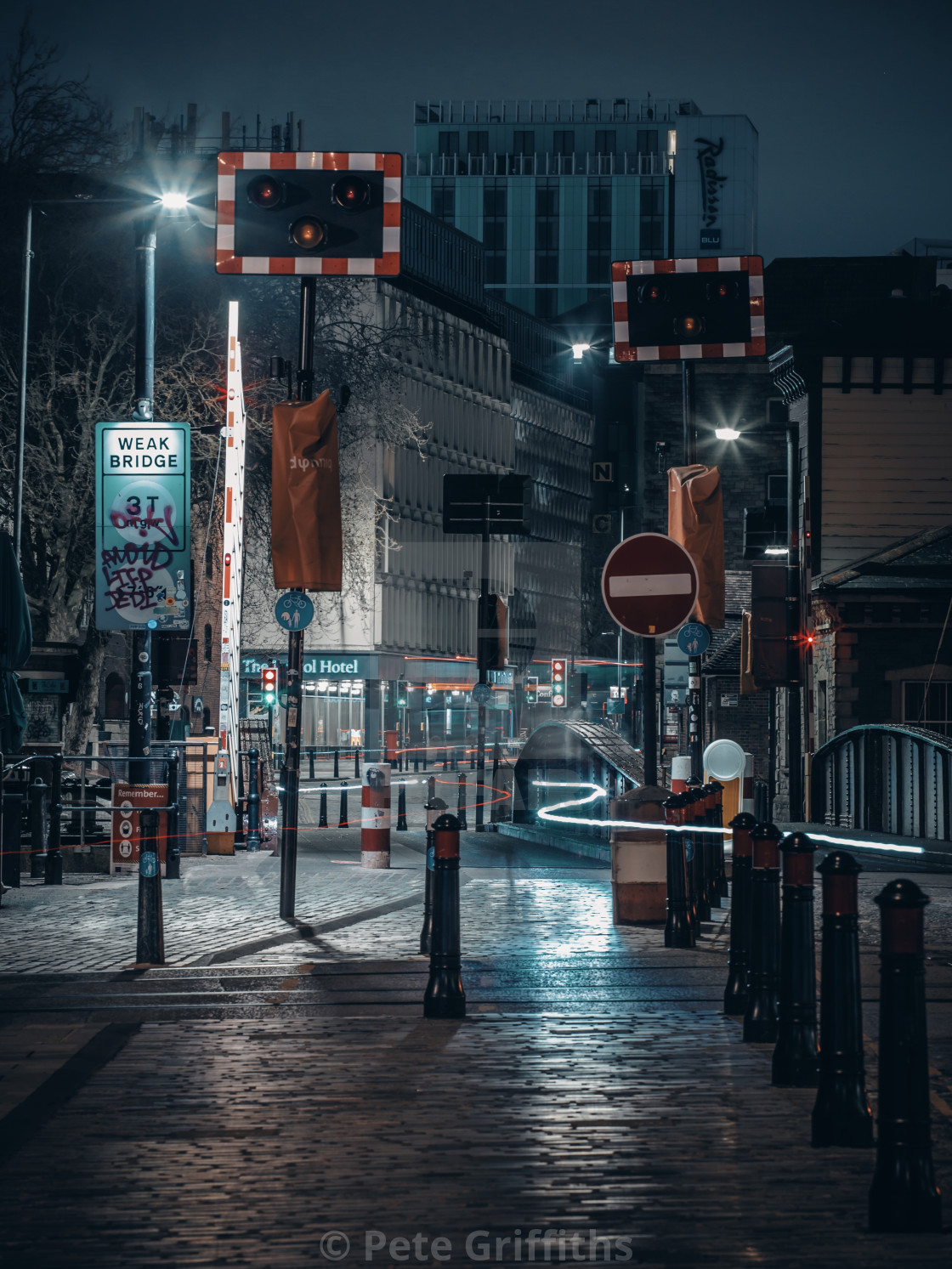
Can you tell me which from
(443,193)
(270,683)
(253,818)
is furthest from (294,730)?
(443,193)

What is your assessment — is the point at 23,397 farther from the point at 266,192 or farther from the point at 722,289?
the point at 266,192

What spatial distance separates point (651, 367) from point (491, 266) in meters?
79.9

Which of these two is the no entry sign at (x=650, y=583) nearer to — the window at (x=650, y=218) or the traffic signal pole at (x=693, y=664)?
the traffic signal pole at (x=693, y=664)

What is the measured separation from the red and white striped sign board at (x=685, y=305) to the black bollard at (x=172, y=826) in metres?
6.67

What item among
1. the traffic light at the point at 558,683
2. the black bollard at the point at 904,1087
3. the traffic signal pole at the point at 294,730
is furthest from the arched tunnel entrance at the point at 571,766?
the traffic light at the point at 558,683

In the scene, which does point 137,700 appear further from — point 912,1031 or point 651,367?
point 651,367

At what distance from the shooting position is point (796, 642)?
990 inches

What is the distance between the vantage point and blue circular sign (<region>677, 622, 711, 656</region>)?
23.7 meters

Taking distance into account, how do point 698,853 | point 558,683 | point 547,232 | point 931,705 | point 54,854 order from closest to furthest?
point 698,853 < point 54,854 < point 931,705 < point 558,683 < point 547,232

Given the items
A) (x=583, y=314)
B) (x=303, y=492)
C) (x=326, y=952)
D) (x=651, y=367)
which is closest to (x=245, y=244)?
(x=303, y=492)

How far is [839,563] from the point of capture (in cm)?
3512

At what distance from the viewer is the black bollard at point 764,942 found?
7.85 meters

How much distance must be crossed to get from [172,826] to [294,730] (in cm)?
527

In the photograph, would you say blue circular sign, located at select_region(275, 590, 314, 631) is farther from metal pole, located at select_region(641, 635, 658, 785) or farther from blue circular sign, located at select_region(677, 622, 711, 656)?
blue circular sign, located at select_region(677, 622, 711, 656)
